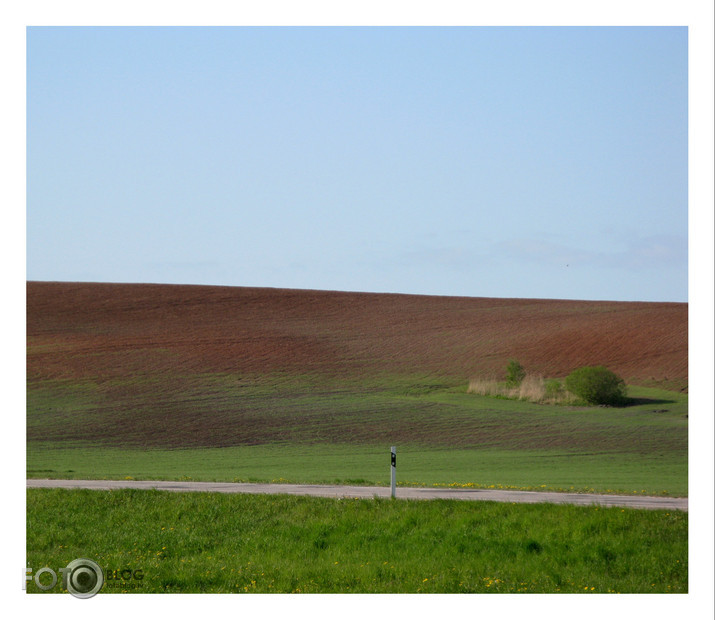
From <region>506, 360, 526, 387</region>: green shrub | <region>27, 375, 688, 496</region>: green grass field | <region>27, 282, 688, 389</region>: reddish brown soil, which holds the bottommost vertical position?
<region>27, 375, 688, 496</region>: green grass field

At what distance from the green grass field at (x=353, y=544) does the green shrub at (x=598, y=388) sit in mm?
32272

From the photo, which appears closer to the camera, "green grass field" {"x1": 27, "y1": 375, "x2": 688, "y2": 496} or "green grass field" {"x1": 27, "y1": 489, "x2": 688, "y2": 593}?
"green grass field" {"x1": 27, "y1": 489, "x2": 688, "y2": 593}

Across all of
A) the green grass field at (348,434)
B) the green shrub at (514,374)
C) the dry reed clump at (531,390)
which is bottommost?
the green grass field at (348,434)

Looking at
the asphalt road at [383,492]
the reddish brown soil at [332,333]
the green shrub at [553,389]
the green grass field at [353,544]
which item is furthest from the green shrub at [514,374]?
the green grass field at [353,544]

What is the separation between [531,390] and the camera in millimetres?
48312

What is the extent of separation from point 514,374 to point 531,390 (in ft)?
9.74

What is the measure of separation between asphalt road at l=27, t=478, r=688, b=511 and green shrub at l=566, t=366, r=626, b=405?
29.3 metres

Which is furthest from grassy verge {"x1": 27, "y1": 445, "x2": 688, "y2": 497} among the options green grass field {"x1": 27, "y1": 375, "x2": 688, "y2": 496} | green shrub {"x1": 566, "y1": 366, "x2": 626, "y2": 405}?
green shrub {"x1": 566, "y1": 366, "x2": 626, "y2": 405}

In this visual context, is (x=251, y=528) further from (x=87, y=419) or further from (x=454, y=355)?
(x=454, y=355)

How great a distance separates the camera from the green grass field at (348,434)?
25969 mm

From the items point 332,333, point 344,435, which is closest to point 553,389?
point 344,435

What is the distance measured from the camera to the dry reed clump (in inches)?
1860

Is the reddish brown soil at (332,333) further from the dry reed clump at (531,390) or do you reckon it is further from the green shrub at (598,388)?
the green shrub at (598,388)

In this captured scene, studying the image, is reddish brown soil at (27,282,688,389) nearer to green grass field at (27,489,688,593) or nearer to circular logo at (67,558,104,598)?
green grass field at (27,489,688,593)
